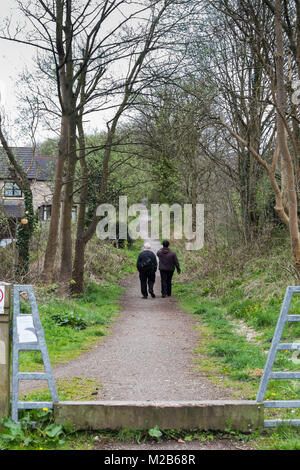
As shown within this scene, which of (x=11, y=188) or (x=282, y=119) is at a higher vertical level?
(x=282, y=119)

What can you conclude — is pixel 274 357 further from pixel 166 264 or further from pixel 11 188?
pixel 11 188

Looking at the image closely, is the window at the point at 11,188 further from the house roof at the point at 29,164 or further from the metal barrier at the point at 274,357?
the metal barrier at the point at 274,357

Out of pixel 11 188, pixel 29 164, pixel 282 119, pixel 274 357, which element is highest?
pixel 29 164

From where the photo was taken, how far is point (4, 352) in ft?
16.1

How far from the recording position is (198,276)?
20656mm

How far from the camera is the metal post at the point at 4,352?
16.1 feet

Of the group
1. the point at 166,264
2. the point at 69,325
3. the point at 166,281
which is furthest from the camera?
the point at 166,281

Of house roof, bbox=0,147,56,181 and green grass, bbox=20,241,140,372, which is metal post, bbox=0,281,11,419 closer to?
green grass, bbox=20,241,140,372

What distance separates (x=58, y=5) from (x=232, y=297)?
31.8 ft

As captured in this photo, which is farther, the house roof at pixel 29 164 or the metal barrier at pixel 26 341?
the house roof at pixel 29 164

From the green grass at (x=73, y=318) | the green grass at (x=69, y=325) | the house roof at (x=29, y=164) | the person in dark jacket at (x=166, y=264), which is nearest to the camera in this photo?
the green grass at (x=69, y=325)

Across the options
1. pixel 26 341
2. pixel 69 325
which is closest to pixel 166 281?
pixel 69 325

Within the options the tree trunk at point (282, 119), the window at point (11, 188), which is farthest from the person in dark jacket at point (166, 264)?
the tree trunk at point (282, 119)

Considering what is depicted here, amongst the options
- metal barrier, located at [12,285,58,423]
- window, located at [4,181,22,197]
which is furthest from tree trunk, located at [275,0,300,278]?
window, located at [4,181,22,197]
